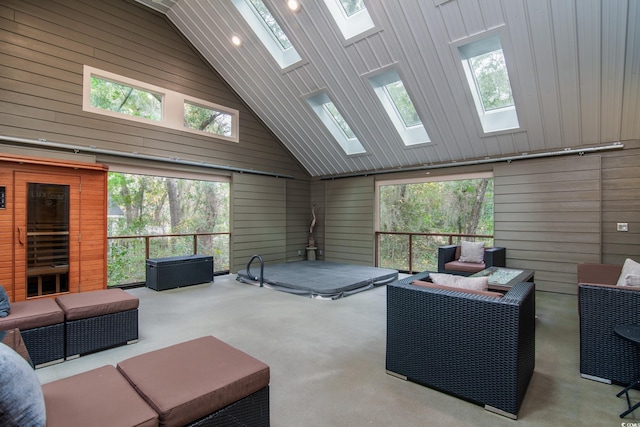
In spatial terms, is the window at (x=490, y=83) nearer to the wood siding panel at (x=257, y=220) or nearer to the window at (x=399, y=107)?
the window at (x=399, y=107)

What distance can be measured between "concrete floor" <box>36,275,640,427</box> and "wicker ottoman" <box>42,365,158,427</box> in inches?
37.3

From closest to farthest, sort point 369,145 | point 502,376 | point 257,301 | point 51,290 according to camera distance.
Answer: point 502,376
point 51,290
point 257,301
point 369,145

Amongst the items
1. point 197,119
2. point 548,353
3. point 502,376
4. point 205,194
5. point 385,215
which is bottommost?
point 548,353

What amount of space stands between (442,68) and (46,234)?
21.0 feet

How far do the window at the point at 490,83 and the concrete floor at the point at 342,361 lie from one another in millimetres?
3090

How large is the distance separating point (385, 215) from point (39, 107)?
269 inches

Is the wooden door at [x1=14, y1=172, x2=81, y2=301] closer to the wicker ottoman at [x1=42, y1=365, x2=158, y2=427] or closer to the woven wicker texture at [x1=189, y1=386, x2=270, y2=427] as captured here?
the wicker ottoman at [x1=42, y1=365, x2=158, y2=427]

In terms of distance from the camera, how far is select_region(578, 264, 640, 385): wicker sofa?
7.91 ft

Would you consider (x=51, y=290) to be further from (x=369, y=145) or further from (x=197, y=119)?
(x=369, y=145)

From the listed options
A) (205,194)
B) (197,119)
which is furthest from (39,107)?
(205,194)

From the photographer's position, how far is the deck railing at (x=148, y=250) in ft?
18.6

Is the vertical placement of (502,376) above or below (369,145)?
below

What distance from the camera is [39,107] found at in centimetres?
467

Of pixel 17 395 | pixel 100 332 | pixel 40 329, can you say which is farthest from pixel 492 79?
pixel 40 329
